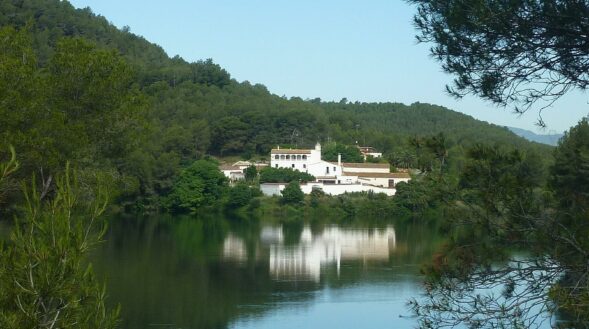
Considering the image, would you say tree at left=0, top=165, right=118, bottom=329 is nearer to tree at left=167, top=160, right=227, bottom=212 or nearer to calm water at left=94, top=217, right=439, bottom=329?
calm water at left=94, top=217, right=439, bottom=329

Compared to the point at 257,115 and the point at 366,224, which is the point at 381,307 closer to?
the point at 366,224

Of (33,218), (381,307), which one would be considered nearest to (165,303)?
(381,307)

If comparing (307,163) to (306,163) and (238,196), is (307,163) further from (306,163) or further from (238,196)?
(238,196)

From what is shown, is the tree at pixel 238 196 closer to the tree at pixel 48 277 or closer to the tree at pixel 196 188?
the tree at pixel 196 188

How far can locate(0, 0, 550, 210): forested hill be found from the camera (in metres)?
11.9

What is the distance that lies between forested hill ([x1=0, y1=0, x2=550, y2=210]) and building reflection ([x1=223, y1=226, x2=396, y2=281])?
4.90m

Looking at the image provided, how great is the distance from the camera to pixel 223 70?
7431cm

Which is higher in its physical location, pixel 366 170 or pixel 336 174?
pixel 366 170

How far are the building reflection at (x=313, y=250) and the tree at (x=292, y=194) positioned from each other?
8.92 m

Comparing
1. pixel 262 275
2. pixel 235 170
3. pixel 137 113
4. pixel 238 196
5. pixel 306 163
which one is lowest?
pixel 262 275

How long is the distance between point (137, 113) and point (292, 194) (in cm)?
2871

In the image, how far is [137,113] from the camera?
14.6 meters

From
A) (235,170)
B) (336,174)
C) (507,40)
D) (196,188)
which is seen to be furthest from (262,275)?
(235,170)

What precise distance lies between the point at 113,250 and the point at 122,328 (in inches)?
455
